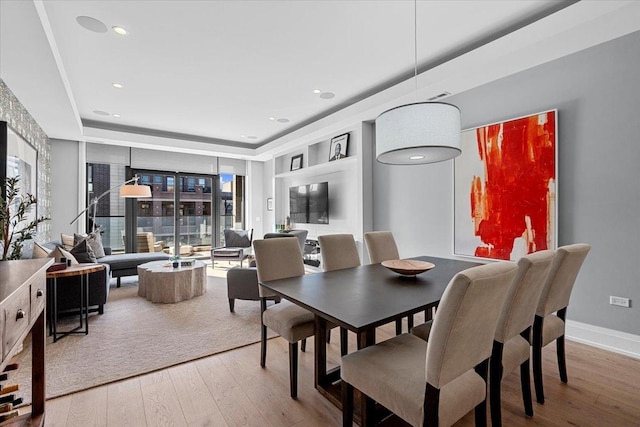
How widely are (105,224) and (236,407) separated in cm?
589

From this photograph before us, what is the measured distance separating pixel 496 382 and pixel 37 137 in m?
6.35

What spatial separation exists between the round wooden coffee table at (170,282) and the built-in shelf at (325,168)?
2757 mm

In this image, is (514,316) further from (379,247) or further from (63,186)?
(63,186)

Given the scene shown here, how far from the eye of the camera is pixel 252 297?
363 centimetres

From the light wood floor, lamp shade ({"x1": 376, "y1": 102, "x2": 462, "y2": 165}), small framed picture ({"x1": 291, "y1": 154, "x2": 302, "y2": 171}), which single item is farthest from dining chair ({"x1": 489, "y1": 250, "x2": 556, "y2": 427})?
small framed picture ({"x1": 291, "y1": 154, "x2": 302, "y2": 171})

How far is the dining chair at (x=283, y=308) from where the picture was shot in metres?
2.06

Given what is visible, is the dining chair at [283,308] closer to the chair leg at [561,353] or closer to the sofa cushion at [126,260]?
the chair leg at [561,353]

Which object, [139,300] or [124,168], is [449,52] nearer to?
[139,300]

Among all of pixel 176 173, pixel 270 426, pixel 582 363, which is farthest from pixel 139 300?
pixel 582 363

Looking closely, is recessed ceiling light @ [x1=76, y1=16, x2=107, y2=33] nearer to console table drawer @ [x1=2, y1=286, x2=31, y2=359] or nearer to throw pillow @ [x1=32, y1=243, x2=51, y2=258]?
throw pillow @ [x1=32, y1=243, x2=51, y2=258]

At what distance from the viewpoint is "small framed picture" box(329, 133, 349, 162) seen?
17.5 feet

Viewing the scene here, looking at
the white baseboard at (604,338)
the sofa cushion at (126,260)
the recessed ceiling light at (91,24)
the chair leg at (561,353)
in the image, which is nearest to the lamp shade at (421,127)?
the chair leg at (561,353)

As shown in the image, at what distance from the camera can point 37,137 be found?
466cm

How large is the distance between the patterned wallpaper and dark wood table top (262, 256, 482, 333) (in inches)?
143
